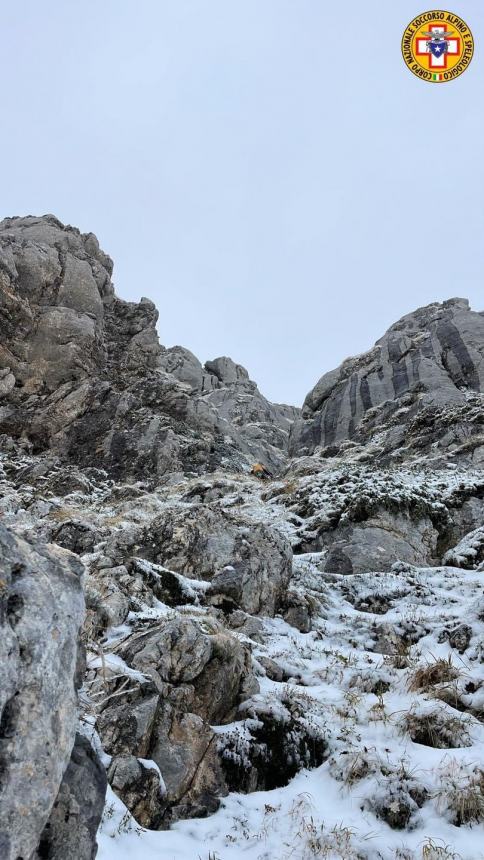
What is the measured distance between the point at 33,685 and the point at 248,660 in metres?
5.23

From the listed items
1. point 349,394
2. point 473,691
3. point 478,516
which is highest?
point 349,394

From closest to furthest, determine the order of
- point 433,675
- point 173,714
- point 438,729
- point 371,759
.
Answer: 1. point 371,759
2. point 173,714
3. point 438,729
4. point 433,675

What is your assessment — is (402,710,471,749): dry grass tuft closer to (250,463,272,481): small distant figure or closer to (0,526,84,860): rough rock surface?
(0,526,84,860): rough rock surface

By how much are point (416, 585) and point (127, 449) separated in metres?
19.0

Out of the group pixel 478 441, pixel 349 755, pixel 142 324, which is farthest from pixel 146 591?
pixel 142 324

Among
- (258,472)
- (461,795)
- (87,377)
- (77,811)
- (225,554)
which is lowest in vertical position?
(461,795)

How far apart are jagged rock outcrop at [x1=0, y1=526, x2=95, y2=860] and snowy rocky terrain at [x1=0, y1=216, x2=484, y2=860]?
0.5 inches

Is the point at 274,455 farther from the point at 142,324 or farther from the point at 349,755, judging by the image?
the point at 349,755

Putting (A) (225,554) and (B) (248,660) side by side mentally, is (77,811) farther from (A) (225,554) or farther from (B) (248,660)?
(A) (225,554)

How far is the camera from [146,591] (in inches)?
368

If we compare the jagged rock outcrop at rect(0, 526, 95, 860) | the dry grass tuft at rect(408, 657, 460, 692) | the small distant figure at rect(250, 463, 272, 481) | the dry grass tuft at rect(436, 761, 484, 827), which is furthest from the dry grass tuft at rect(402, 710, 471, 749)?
the small distant figure at rect(250, 463, 272, 481)

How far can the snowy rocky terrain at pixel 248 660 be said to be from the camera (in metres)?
3.42

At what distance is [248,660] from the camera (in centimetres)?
775

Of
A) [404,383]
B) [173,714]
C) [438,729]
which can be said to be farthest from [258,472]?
[173,714]
